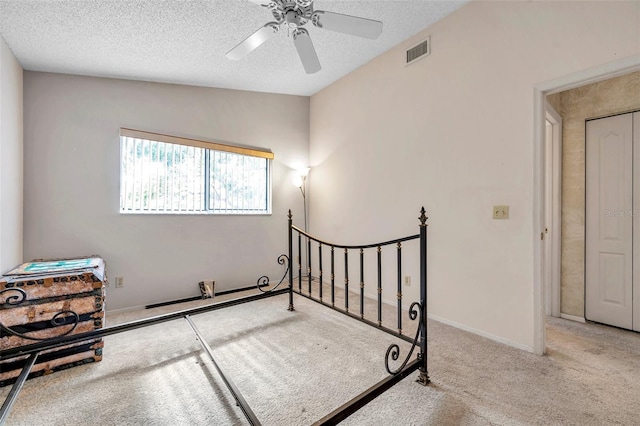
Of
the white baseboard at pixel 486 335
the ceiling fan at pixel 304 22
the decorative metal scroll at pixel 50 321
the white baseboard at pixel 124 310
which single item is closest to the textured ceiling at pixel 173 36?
the ceiling fan at pixel 304 22

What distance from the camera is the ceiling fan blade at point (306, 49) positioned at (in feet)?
6.17

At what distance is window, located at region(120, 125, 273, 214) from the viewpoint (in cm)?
318

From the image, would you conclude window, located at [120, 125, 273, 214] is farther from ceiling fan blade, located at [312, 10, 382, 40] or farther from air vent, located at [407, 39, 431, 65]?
ceiling fan blade, located at [312, 10, 382, 40]

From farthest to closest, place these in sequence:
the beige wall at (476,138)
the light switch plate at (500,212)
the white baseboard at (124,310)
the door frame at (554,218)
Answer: the white baseboard at (124,310), the door frame at (554,218), the light switch plate at (500,212), the beige wall at (476,138)

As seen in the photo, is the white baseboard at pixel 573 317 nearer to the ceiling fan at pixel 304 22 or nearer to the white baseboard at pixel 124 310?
the ceiling fan at pixel 304 22

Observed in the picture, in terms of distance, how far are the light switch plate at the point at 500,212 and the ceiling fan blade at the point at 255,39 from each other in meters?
2.14

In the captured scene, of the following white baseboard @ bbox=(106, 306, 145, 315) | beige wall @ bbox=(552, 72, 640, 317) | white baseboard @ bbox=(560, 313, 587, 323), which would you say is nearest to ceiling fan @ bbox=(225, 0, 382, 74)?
beige wall @ bbox=(552, 72, 640, 317)

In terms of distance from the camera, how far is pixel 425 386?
1.72 metres

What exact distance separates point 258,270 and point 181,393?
90.6 inches

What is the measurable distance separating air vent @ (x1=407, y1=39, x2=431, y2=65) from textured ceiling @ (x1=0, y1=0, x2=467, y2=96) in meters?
0.16

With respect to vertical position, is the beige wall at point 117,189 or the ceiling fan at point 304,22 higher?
the ceiling fan at point 304,22

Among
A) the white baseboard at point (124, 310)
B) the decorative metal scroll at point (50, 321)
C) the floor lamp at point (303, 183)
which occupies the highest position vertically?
the floor lamp at point (303, 183)

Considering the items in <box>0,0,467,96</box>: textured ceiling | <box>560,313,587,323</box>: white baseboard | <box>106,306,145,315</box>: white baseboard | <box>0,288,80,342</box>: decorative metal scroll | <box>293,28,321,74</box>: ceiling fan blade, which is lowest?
<box>106,306,145,315</box>: white baseboard

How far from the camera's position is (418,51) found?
2889 mm
